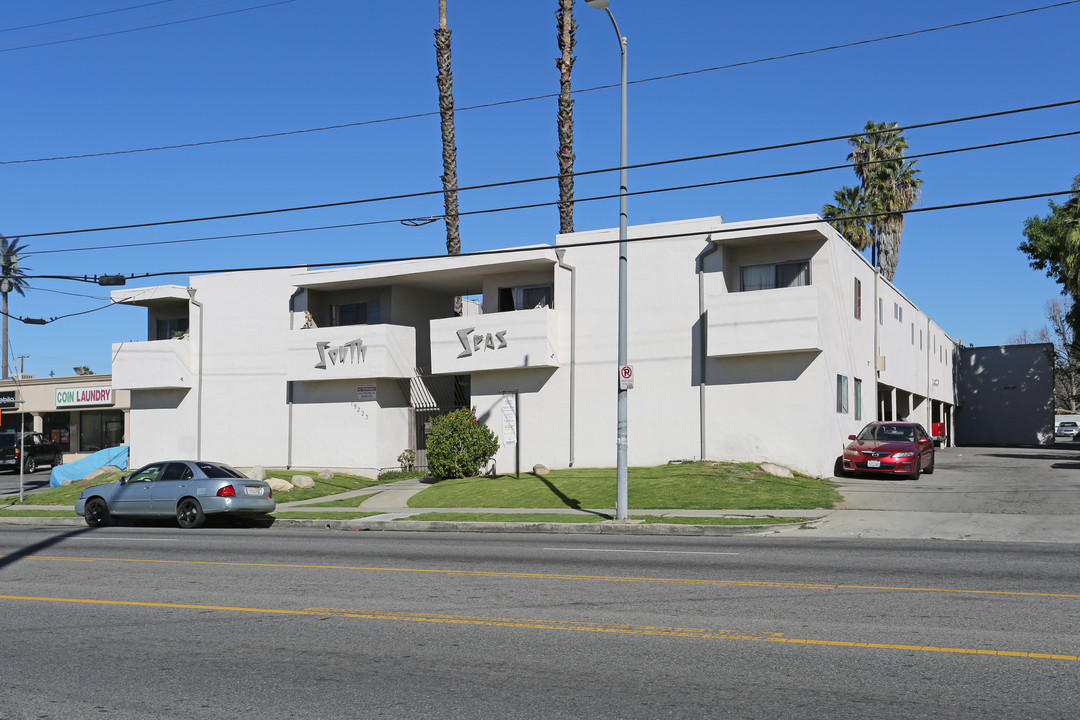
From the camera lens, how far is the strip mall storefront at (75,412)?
47013 millimetres

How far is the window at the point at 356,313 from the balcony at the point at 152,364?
5.54 m

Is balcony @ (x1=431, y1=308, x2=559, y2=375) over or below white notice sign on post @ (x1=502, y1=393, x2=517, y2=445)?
over

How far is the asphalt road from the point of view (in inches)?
236

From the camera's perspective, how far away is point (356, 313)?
33938 mm

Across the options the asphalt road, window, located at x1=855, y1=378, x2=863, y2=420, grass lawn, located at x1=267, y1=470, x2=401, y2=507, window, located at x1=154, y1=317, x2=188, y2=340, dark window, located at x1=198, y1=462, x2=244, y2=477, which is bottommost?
grass lawn, located at x1=267, y1=470, x2=401, y2=507

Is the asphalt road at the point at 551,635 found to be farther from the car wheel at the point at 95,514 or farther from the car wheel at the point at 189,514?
the car wheel at the point at 95,514

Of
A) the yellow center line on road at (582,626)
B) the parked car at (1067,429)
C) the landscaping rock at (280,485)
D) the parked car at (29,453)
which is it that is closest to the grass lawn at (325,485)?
the landscaping rock at (280,485)

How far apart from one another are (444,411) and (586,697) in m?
27.5

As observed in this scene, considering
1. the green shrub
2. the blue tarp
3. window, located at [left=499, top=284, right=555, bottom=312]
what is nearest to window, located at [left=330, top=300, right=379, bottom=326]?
window, located at [left=499, top=284, right=555, bottom=312]

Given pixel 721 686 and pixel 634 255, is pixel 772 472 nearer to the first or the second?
pixel 634 255

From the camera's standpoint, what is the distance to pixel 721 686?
6.22 meters

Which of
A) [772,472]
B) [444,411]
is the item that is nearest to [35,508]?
[444,411]

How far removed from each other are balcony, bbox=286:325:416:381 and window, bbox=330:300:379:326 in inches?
57.1

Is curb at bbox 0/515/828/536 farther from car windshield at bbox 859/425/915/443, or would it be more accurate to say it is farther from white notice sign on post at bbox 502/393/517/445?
car windshield at bbox 859/425/915/443
